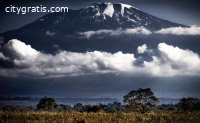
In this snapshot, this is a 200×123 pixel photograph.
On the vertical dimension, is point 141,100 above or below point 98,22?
below

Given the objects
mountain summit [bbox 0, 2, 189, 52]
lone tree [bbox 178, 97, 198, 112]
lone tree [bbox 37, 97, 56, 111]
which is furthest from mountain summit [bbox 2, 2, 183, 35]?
lone tree [bbox 178, 97, 198, 112]

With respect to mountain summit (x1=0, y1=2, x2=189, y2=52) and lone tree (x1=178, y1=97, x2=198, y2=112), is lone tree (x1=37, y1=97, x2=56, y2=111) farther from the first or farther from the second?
mountain summit (x1=0, y1=2, x2=189, y2=52)

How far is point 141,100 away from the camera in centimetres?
2433

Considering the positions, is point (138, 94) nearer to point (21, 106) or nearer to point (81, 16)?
point (21, 106)

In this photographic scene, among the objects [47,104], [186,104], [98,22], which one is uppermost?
[98,22]

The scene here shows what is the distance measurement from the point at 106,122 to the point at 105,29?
244ft

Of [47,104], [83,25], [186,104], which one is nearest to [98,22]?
[83,25]

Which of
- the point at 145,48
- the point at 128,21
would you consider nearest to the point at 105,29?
the point at 128,21

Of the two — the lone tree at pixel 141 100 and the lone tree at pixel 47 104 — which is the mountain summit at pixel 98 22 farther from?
the lone tree at pixel 141 100

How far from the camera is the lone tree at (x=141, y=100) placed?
2373 cm

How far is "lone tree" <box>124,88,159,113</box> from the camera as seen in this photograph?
23734 mm

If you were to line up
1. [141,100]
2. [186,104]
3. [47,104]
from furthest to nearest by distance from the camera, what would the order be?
1. [47,104]
2. [186,104]
3. [141,100]

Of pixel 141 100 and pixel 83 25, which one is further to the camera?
pixel 83 25

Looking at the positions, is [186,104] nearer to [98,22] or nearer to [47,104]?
[47,104]
